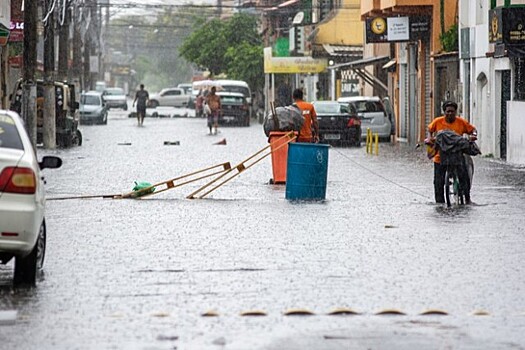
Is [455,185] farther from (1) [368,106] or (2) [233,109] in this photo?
(2) [233,109]

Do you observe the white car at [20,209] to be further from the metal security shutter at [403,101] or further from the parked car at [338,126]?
the metal security shutter at [403,101]

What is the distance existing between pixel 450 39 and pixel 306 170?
25.4m

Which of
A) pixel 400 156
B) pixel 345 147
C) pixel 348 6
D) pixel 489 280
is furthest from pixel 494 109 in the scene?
pixel 348 6

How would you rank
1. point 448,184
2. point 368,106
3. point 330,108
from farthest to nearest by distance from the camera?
point 368,106, point 330,108, point 448,184

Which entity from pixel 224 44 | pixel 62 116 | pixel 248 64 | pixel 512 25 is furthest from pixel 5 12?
pixel 224 44

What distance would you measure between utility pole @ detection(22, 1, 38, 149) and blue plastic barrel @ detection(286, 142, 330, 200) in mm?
12950

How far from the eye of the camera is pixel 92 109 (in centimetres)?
6862

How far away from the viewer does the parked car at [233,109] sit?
68.8m

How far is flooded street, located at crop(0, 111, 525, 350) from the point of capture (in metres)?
9.95

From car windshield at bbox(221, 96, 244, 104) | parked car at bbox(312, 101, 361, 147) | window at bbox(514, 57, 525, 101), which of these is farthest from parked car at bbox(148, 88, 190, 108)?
window at bbox(514, 57, 525, 101)

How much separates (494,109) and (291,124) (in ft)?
45.4

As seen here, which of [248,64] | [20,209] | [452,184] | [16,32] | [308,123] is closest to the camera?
[20,209]

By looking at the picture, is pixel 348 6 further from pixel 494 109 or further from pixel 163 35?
pixel 163 35

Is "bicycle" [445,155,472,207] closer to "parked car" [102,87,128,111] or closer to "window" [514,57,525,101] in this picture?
"window" [514,57,525,101]
